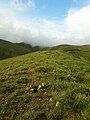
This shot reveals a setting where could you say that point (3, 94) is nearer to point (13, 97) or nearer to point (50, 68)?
point (13, 97)

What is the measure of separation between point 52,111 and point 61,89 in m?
3.10

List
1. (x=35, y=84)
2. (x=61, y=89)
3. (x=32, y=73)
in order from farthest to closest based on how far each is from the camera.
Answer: (x=32, y=73) < (x=35, y=84) < (x=61, y=89)

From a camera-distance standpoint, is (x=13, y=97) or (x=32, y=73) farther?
(x=32, y=73)

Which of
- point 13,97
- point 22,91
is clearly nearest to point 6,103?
point 13,97

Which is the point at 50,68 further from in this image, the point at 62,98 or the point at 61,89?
the point at 62,98

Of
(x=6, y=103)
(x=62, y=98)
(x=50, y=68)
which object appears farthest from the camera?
(x=50, y=68)

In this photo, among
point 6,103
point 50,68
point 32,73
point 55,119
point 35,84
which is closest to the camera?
point 55,119

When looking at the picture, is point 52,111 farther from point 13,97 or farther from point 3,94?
point 3,94

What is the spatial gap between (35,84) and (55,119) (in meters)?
5.85

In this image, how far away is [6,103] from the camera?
14773mm

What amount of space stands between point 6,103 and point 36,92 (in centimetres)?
222

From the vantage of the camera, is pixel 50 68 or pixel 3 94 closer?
pixel 3 94

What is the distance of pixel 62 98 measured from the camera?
13.4 m

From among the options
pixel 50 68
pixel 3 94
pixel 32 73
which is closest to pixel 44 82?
pixel 3 94
